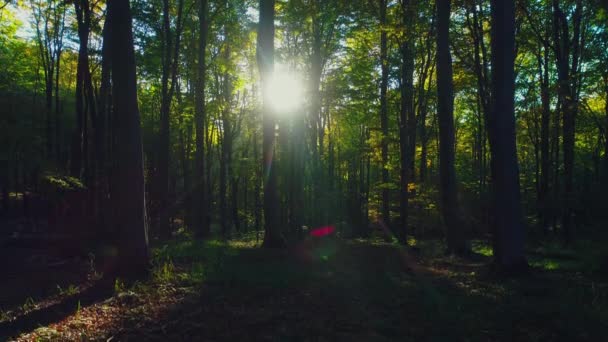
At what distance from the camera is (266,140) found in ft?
41.2

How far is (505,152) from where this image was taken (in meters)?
7.71

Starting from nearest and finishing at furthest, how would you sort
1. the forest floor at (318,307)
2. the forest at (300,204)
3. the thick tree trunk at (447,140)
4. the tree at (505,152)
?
the forest floor at (318,307)
the forest at (300,204)
the tree at (505,152)
the thick tree trunk at (447,140)

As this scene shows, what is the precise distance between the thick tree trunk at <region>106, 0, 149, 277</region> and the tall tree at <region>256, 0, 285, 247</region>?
15.3 feet

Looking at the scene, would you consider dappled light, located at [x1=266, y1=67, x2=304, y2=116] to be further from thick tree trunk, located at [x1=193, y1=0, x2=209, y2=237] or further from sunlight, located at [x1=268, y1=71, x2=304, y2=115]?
thick tree trunk, located at [x1=193, y1=0, x2=209, y2=237]

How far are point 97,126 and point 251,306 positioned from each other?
1313 cm

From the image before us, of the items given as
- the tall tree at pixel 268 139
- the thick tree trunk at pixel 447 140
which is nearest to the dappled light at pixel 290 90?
the tall tree at pixel 268 139

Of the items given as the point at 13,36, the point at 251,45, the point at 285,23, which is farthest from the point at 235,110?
the point at 13,36

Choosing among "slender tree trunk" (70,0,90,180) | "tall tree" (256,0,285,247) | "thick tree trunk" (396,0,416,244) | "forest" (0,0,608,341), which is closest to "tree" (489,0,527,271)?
"forest" (0,0,608,341)

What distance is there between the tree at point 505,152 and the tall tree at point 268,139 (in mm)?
6513

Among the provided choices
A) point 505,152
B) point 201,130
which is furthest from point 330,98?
point 505,152

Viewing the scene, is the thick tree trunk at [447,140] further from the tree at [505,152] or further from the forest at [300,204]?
the tree at [505,152]

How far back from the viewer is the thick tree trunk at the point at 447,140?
39.6 ft

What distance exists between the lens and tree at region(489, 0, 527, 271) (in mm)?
7621

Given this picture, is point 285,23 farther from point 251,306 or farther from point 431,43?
point 251,306
